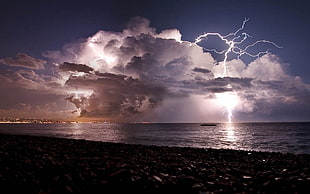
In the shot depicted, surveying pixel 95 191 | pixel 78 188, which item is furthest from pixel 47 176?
pixel 95 191

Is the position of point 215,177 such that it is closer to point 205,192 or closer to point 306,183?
point 205,192

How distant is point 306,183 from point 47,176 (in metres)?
9.13

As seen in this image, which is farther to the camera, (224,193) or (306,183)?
(306,183)

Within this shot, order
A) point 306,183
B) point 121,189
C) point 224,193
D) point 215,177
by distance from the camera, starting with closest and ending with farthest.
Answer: point 121,189
point 224,193
point 306,183
point 215,177

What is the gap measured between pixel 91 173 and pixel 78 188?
141 cm

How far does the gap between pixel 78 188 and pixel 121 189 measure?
1.37 metres

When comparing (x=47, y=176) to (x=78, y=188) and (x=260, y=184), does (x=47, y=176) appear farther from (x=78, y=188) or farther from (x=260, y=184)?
(x=260, y=184)

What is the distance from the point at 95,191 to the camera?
6.01m

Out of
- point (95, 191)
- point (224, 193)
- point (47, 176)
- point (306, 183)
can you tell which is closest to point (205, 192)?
point (224, 193)

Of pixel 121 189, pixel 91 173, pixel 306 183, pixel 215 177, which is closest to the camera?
pixel 121 189

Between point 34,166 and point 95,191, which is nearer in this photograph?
point 95,191

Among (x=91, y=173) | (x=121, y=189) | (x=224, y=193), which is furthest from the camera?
(x=91, y=173)

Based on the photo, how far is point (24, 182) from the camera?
6.61 meters

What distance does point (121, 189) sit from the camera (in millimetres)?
6004
